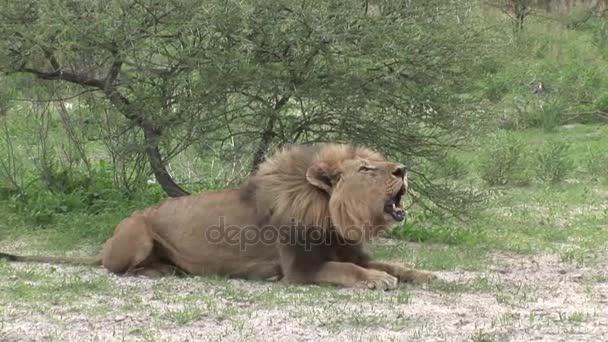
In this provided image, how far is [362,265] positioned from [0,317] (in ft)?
8.42

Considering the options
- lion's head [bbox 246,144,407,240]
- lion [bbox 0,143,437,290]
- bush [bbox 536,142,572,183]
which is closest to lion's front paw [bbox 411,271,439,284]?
lion [bbox 0,143,437,290]

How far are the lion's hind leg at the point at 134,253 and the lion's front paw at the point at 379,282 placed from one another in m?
1.60

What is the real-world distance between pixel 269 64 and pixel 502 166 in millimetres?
6007

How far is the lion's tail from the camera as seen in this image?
8695 millimetres

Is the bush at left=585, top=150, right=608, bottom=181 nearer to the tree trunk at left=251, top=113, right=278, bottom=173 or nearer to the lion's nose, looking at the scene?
the tree trunk at left=251, top=113, right=278, bottom=173

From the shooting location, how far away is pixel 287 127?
1009 cm

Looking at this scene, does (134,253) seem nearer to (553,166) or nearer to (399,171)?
(399,171)

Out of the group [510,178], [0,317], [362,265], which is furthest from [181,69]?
A: [510,178]

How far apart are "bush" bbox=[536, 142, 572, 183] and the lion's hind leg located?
25.4ft

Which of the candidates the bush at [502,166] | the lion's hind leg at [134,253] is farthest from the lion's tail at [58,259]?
the bush at [502,166]

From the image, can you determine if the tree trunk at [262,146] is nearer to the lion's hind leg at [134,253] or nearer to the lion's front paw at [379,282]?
the lion's hind leg at [134,253]

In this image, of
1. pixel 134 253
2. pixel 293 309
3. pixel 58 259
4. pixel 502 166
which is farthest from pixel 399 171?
pixel 502 166

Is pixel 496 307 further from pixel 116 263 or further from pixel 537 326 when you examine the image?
pixel 116 263

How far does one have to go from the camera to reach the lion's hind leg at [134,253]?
8172mm
